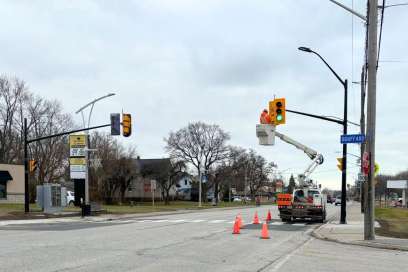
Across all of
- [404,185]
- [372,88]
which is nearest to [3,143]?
[404,185]

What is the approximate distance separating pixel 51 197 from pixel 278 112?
21432mm

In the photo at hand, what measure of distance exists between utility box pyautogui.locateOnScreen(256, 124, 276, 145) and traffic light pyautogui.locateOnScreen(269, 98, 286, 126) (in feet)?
11.0

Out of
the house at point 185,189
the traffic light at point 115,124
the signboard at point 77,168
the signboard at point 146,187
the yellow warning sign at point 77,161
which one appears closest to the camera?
the traffic light at point 115,124

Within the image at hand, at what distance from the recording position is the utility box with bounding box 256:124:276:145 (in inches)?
1075

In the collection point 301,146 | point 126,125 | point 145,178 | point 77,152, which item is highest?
point 126,125

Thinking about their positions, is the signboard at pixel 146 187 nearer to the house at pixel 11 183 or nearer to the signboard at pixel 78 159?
the house at pixel 11 183

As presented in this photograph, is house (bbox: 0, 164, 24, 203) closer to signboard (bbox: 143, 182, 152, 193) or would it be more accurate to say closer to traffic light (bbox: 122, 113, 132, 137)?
traffic light (bbox: 122, 113, 132, 137)

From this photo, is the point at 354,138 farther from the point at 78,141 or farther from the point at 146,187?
the point at 146,187

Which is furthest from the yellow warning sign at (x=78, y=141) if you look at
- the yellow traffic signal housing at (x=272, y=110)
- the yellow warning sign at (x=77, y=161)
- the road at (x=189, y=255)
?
the road at (x=189, y=255)

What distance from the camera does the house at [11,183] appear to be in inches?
2174

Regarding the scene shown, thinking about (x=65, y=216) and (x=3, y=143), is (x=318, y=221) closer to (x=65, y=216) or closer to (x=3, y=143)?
(x=65, y=216)

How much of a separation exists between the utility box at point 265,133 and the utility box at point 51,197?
704 inches

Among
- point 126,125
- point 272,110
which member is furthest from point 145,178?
point 272,110

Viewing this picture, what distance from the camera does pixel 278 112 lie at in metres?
23.8
